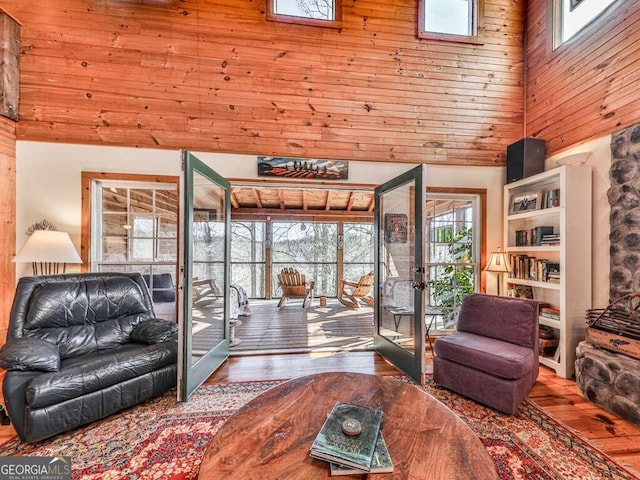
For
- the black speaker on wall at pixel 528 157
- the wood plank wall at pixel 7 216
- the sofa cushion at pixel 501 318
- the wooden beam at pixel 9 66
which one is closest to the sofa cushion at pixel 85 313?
the wood plank wall at pixel 7 216

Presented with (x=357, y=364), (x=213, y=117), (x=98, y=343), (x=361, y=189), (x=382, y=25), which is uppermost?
(x=382, y=25)

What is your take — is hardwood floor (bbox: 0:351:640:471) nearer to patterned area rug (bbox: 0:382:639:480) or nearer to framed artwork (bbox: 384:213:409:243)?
patterned area rug (bbox: 0:382:639:480)

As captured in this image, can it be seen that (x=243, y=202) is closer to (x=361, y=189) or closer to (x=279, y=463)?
(x=361, y=189)

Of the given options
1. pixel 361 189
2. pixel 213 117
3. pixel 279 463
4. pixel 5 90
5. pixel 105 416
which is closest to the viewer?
pixel 279 463

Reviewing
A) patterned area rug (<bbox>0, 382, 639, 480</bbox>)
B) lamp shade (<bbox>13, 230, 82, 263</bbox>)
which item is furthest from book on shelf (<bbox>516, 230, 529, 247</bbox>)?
lamp shade (<bbox>13, 230, 82, 263</bbox>)

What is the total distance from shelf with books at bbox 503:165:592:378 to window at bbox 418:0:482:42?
84.2 inches

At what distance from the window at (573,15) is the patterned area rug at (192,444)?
13.1 ft

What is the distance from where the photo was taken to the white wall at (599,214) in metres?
2.82

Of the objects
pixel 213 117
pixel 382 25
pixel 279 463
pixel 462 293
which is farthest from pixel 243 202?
pixel 279 463

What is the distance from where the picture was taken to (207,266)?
9.49ft

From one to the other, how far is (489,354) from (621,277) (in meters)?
1.61

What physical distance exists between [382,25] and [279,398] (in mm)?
4266

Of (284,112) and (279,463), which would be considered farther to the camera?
→ (284,112)

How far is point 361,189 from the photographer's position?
145 inches
